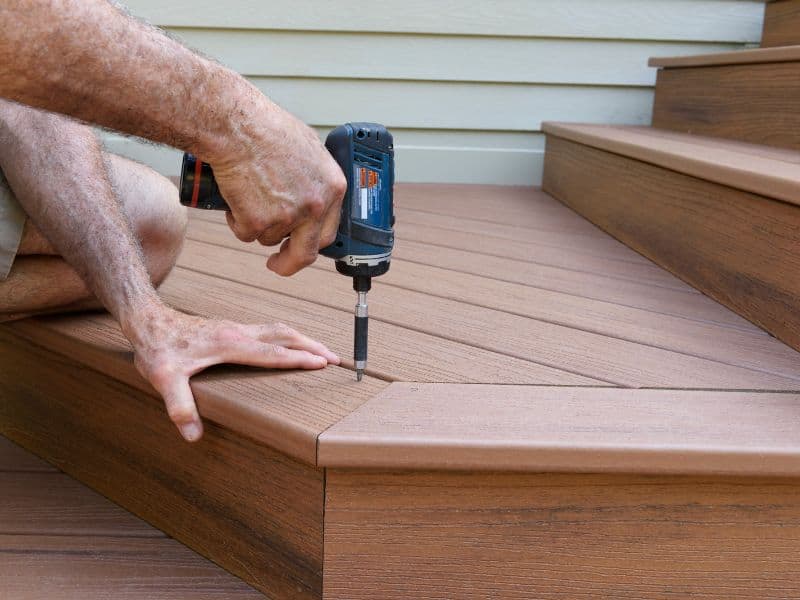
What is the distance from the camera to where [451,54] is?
103 inches

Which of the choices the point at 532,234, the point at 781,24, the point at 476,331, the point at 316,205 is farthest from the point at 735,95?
the point at 316,205

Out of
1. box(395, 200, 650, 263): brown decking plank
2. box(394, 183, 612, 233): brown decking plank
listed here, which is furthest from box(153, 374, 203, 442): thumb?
box(394, 183, 612, 233): brown decking plank

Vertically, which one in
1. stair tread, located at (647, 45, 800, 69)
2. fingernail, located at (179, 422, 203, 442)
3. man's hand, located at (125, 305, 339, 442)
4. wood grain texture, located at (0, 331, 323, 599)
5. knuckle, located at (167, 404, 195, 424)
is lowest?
wood grain texture, located at (0, 331, 323, 599)

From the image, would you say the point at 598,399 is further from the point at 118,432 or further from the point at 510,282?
the point at 118,432

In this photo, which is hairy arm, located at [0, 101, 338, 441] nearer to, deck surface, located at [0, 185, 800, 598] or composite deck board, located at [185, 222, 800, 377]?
deck surface, located at [0, 185, 800, 598]

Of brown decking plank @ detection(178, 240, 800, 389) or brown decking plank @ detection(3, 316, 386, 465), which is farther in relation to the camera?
brown decking plank @ detection(178, 240, 800, 389)

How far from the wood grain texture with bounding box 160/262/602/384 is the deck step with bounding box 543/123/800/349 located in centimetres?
41

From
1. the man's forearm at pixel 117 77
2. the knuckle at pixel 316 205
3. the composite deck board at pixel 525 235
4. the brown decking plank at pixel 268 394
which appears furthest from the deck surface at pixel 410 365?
the man's forearm at pixel 117 77

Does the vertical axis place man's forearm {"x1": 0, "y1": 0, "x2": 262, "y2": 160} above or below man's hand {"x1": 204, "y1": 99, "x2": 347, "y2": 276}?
above

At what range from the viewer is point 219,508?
111 cm

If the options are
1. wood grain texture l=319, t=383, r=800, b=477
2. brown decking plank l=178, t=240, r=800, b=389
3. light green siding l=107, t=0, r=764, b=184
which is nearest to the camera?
wood grain texture l=319, t=383, r=800, b=477

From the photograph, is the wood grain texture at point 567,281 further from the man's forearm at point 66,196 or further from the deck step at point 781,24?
the deck step at point 781,24

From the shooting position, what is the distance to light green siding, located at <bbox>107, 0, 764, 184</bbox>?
254cm

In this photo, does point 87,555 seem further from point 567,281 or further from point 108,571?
point 567,281
